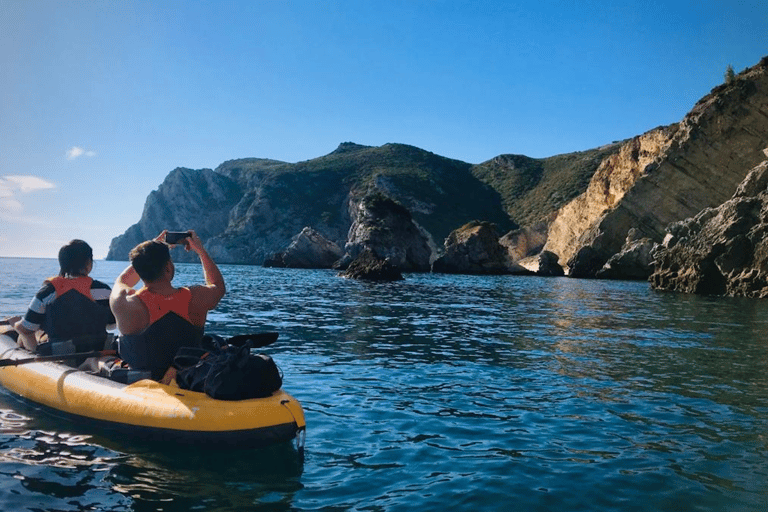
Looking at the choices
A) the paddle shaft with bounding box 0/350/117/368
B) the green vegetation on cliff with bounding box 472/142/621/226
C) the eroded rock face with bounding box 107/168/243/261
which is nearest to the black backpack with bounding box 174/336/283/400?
the paddle shaft with bounding box 0/350/117/368

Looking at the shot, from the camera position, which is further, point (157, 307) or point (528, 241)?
point (528, 241)

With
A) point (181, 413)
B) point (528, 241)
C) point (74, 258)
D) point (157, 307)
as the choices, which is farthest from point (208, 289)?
point (528, 241)

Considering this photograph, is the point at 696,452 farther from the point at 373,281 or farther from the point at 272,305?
the point at 373,281

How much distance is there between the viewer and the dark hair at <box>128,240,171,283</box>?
21.7 feet

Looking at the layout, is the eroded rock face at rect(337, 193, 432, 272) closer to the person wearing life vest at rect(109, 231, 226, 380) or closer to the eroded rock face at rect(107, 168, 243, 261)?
the person wearing life vest at rect(109, 231, 226, 380)

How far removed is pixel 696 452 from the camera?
665 cm

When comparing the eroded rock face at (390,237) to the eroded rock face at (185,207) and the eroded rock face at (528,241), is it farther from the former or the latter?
the eroded rock face at (185,207)

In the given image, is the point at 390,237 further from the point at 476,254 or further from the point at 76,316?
the point at 76,316

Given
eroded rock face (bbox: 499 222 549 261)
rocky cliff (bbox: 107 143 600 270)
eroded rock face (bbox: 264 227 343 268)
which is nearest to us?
eroded rock face (bbox: 264 227 343 268)

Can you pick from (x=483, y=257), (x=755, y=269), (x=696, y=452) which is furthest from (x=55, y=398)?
(x=483, y=257)

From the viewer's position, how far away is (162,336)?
7.02 metres

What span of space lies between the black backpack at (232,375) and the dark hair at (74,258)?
2758mm

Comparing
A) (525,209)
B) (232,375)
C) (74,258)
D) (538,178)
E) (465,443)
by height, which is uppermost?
(538,178)

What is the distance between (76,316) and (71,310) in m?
0.12
